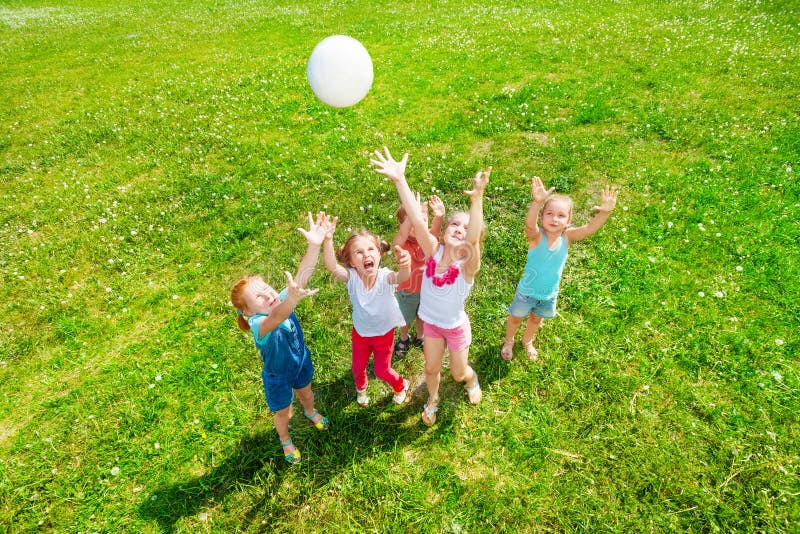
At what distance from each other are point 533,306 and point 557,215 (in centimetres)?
98

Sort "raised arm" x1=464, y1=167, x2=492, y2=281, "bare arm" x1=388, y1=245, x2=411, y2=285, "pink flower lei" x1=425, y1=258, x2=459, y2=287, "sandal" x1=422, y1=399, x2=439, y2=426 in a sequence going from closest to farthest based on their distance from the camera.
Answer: "raised arm" x1=464, y1=167, x2=492, y2=281, "bare arm" x1=388, y1=245, x2=411, y2=285, "pink flower lei" x1=425, y1=258, x2=459, y2=287, "sandal" x1=422, y1=399, x2=439, y2=426

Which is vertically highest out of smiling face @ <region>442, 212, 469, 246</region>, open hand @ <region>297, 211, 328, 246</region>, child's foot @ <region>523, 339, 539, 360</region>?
open hand @ <region>297, 211, 328, 246</region>

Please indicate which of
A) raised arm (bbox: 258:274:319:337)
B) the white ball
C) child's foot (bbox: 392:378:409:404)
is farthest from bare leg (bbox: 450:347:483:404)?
the white ball

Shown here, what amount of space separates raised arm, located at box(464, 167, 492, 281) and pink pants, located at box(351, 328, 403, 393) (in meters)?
0.97

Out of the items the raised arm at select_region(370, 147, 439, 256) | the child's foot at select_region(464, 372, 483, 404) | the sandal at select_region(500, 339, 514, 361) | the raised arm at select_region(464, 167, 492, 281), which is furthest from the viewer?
the sandal at select_region(500, 339, 514, 361)

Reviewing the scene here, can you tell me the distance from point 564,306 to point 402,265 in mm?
2774

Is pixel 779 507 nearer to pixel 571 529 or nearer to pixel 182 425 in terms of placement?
pixel 571 529

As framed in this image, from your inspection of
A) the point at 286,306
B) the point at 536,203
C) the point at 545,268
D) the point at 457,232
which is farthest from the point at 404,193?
the point at 545,268

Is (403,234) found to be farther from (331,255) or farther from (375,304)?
(331,255)

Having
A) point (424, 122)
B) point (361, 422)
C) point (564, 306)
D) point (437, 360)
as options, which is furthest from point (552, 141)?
point (361, 422)

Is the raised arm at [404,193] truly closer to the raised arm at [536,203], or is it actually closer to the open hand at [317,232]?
the open hand at [317,232]

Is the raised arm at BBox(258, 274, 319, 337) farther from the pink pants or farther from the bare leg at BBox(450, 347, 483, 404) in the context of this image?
the bare leg at BBox(450, 347, 483, 404)

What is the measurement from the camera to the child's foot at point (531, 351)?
460cm

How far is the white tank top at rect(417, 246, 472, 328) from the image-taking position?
3393 millimetres
